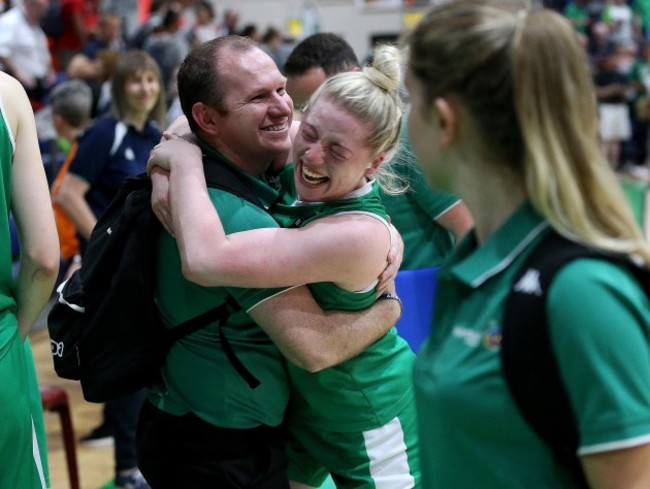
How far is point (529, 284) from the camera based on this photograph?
129 centimetres

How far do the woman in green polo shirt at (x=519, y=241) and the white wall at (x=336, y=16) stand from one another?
15511 millimetres

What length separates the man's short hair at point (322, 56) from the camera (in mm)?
3410

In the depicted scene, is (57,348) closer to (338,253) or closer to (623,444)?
(338,253)

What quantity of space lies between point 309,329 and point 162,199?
0.41 m

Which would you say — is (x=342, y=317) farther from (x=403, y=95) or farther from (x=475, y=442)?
(x=403, y=95)

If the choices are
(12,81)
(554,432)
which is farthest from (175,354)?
(554,432)

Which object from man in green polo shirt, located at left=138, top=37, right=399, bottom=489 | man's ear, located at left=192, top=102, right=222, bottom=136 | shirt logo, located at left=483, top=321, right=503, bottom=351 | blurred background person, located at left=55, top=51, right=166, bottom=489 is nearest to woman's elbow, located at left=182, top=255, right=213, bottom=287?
man in green polo shirt, located at left=138, top=37, right=399, bottom=489

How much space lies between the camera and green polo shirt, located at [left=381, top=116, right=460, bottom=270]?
9.48 ft

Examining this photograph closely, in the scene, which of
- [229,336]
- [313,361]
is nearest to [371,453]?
[313,361]

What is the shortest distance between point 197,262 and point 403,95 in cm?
100

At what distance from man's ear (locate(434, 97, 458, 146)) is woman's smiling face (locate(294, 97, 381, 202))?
576 mm

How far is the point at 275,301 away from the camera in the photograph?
1943 mm

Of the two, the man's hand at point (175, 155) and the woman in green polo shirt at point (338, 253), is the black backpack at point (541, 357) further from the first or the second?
the man's hand at point (175, 155)

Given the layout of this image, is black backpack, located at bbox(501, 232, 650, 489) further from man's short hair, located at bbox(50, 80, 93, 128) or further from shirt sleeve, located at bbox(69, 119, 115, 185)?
man's short hair, located at bbox(50, 80, 93, 128)
